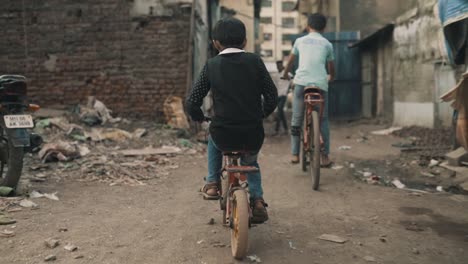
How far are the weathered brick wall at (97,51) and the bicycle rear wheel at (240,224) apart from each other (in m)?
7.11

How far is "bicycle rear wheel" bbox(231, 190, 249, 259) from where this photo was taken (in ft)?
9.64

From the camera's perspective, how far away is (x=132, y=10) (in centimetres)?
984

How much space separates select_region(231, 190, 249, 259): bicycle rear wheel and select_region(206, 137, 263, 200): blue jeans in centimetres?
32

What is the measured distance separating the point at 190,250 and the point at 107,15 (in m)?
7.71

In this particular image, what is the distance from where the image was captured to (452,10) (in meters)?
5.05

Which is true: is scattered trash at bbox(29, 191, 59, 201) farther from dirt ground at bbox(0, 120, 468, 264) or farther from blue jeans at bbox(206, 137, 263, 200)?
blue jeans at bbox(206, 137, 263, 200)

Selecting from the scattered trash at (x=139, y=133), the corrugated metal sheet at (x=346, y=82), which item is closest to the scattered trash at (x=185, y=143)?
the scattered trash at (x=139, y=133)

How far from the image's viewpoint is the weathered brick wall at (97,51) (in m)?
9.82

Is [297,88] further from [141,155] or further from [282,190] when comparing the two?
[141,155]

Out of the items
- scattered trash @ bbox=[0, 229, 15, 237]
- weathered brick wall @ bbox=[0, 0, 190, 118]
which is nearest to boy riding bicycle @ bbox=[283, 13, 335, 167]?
scattered trash @ bbox=[0, 229, 15, 237]

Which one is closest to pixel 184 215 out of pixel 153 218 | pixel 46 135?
pixel 153 218

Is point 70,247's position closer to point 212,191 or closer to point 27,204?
point 212,191

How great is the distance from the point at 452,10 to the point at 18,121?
4.67 metres

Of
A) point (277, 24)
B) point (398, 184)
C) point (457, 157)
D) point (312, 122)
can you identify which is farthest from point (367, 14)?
point (277, 24)
